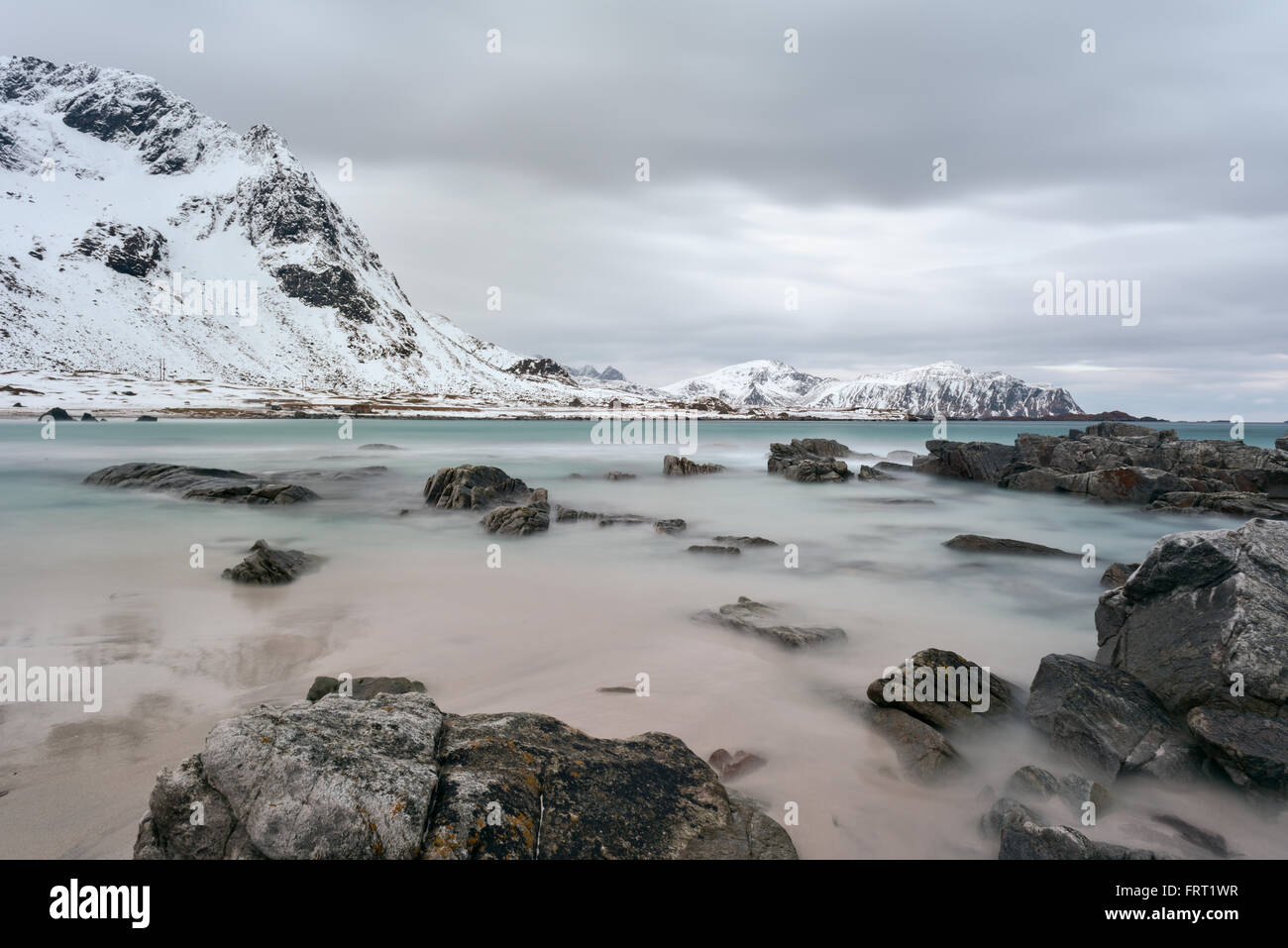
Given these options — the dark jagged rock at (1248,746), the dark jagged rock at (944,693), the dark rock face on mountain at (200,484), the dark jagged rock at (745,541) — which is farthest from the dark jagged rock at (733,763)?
the dark rock face on mountain at (200,484)

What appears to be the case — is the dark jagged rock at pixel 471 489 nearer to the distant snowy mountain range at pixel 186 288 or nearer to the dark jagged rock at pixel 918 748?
the dark jagged rock at pixel 918 748

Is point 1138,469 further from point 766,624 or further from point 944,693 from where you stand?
point 944,693

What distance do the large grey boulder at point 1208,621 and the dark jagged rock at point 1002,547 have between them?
7.63 m

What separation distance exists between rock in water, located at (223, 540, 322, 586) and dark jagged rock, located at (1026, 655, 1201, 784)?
12.3 meters

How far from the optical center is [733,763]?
5.79m

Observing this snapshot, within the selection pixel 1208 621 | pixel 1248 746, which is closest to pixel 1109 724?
pixel 1248 746

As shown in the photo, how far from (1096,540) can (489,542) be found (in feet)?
58.6

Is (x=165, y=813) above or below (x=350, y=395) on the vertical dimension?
below

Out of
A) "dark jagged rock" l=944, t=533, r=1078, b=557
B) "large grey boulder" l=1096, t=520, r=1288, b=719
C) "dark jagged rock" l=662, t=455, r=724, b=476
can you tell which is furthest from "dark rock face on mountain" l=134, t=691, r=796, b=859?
"dark jagged rock" l=662, t=455, r=724, b=476

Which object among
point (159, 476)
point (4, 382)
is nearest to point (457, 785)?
point (159, 476)

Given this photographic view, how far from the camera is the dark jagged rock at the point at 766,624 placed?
29.6ft

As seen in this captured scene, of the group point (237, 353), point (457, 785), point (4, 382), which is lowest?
point (457, 785)

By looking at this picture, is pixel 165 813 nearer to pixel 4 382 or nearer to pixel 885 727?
pixel 885 727

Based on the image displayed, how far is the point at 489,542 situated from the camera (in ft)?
51.2
